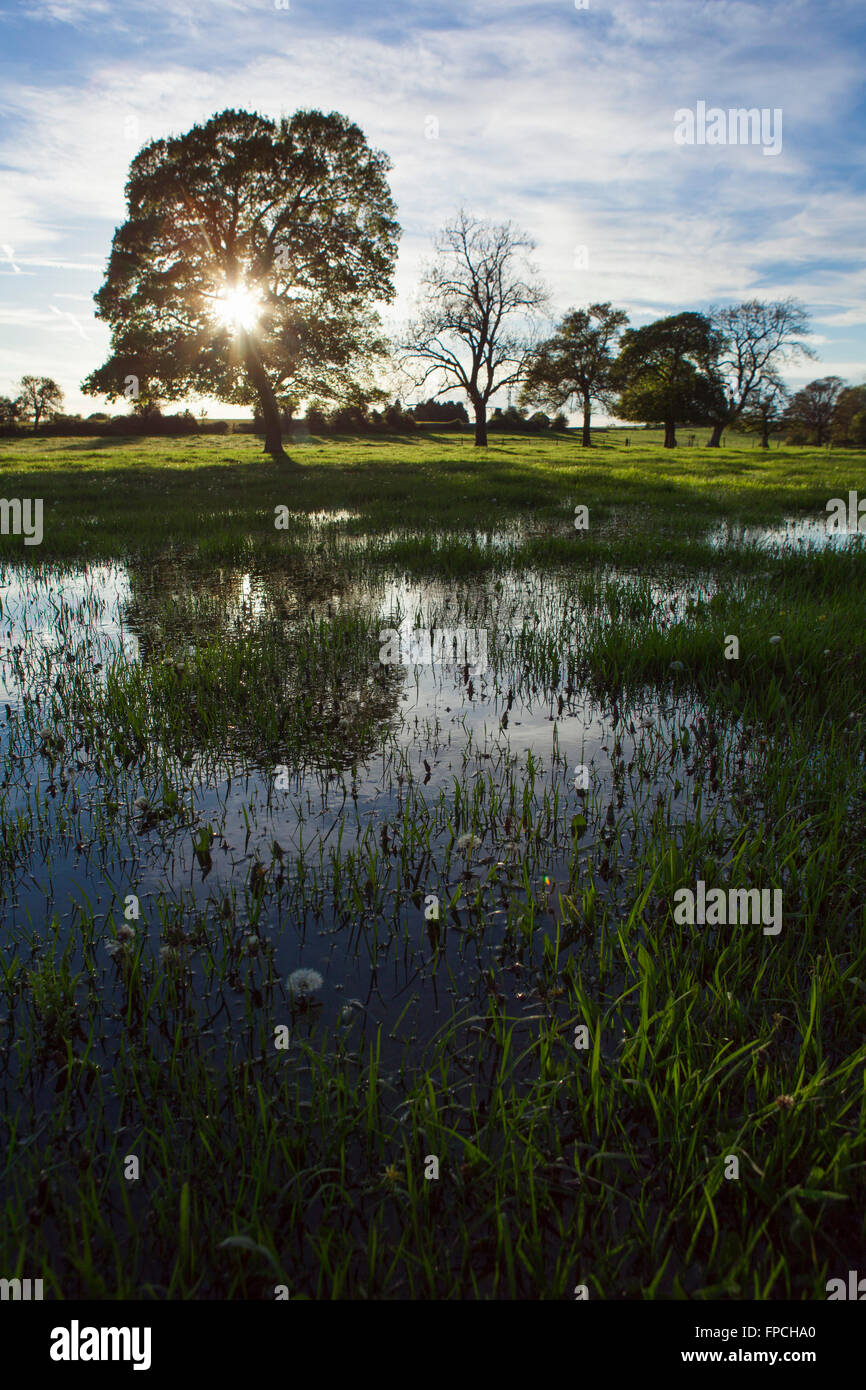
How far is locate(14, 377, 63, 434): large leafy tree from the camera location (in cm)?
8972

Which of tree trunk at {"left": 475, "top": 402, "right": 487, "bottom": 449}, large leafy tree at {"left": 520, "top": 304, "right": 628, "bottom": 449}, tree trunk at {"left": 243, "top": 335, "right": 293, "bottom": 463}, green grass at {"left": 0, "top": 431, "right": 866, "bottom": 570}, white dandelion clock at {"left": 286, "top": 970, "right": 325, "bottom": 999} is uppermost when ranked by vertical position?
large leafy tree at {"left": 520, "top": 304, "right": 628, "bottom": 449}

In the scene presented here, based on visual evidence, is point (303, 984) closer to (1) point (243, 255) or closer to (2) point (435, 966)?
(2) point (435, 966)

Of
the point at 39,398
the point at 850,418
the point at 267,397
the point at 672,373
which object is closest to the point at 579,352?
the point at 672,373

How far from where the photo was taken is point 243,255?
109 ft

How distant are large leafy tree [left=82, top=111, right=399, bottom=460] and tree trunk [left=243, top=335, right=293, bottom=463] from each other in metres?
0.10

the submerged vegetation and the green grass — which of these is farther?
the green grass

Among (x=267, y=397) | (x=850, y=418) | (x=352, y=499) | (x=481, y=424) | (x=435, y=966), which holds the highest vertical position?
(x=850, y=418)

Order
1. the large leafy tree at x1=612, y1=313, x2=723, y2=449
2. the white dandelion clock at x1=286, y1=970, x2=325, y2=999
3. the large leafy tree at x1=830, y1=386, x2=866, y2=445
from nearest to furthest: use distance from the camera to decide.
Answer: the white dandelion clock at x1=286, y1=970, x2=325, y2=999 → the large leafy tree at x1=612, y1=313, x2=723, y2=449 → the large leafy tree at x1=830, y1=386, x2=866, y2=445

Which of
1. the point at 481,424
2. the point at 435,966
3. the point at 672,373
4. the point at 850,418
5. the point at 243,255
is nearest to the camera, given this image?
the point at 435,966

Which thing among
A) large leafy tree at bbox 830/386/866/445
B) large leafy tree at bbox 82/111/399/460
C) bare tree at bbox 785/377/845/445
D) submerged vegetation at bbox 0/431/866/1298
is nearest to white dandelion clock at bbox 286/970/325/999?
submerged vegetation at bbox 0/431/866/1298

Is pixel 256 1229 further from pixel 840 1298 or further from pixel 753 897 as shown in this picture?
pixel 753 897

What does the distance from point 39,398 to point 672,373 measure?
74974mm

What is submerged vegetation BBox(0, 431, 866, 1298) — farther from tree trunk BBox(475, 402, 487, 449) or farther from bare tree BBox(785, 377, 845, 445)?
bare tree BBox(785, 377, 845, 445)
